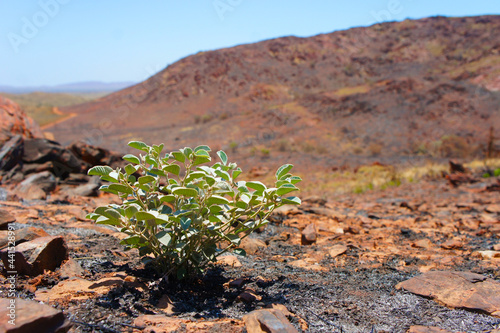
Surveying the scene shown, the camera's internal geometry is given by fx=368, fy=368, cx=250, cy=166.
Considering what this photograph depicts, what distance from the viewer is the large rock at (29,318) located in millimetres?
1301

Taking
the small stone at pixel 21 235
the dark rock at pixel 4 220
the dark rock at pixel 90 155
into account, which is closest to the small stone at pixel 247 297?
the small stone at pixel 21 235

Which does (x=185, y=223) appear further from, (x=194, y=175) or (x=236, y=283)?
(x=236, y=283)

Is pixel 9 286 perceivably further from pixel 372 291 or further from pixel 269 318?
pixel 372 291

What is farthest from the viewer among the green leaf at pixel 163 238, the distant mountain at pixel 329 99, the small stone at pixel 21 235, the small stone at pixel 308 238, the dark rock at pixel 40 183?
the distant mountain at pixel 329 99

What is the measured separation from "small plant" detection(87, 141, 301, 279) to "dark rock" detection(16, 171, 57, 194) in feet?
13.0

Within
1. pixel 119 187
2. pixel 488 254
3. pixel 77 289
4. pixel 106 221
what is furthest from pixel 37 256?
pixel 488 254

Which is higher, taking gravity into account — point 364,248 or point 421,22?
point 421,22

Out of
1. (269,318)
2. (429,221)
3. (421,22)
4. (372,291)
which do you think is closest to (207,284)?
(269,318)

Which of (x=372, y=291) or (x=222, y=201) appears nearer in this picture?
(x=222, y=201)

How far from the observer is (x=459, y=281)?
7.29 feet

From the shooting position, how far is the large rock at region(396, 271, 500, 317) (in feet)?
6.39

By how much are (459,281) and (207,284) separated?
4.99 ft

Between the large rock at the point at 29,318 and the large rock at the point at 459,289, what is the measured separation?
1854 mm

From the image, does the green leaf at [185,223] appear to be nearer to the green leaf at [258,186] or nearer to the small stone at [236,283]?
the green leaf at [258,186]
